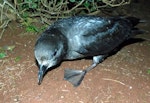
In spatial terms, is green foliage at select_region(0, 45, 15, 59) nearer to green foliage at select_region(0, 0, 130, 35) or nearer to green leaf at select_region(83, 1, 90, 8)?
green foliage at select_region(0, 0, 130, 35)

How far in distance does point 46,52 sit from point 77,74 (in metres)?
0.95

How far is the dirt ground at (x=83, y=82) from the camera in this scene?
4.72 metres

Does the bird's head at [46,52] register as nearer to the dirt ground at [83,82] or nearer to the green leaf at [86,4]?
the dirt ground at [83,82]

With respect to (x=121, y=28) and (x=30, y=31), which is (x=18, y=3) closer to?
(x=30, y=31)

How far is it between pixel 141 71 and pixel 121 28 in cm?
89

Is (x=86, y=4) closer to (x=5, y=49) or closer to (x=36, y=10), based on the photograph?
(x=36, y=10)

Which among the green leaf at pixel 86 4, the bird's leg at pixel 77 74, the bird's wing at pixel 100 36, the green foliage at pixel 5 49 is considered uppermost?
the bird's wing at pixel 100 36

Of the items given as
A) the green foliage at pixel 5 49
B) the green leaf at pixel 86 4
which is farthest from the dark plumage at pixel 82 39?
the green leaf at pixel 86 4

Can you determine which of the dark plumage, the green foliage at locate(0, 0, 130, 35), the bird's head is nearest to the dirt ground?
the dark plumage

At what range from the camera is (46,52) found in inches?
179

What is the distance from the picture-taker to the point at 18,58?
5.57 metres

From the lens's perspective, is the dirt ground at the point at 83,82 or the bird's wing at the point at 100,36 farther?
the bird's wing at the point at 100,36

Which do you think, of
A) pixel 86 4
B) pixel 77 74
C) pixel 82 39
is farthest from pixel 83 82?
pixel 86 4

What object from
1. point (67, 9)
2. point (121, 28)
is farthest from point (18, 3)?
point (121, 28)
